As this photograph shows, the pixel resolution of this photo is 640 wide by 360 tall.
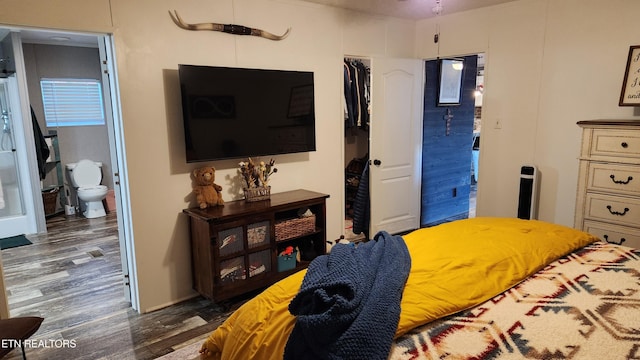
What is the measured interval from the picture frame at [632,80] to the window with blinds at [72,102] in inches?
253

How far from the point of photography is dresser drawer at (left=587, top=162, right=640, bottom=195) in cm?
272

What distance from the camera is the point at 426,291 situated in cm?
154

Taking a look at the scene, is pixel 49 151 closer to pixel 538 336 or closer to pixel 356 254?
pixel 356 254

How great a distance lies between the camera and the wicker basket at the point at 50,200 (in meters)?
5.38

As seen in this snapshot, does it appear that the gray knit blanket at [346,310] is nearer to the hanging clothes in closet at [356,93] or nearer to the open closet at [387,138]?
the open closet at [387,138]

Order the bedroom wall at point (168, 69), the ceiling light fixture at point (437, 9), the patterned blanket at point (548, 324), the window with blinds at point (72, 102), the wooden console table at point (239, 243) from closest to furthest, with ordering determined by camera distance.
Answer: the patterned blanket at point (548, 324)
the bedroom wall at point (168, 69)
the wooden console table at point (239, 243)
the ceiling light fixture at point (437, 9)
the window with blinds at point (72, 102)

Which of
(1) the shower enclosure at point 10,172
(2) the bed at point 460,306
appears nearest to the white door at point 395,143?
(2) the bed at point 460,306

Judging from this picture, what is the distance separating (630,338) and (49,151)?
6356 millimetres

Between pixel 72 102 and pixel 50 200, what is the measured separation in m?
1.48

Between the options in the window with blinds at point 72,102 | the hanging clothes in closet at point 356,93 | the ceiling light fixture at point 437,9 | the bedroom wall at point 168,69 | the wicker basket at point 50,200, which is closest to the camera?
the bedroom wall at point 168,69

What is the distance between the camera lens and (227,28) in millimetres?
3070

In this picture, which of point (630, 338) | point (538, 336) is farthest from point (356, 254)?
point (630, 338)

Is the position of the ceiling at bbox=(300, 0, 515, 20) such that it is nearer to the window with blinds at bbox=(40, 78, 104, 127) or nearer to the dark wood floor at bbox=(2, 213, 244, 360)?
the dark wood floor at bbox=(2, 213, 244, 360)

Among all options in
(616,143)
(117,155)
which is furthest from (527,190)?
(117,155)
